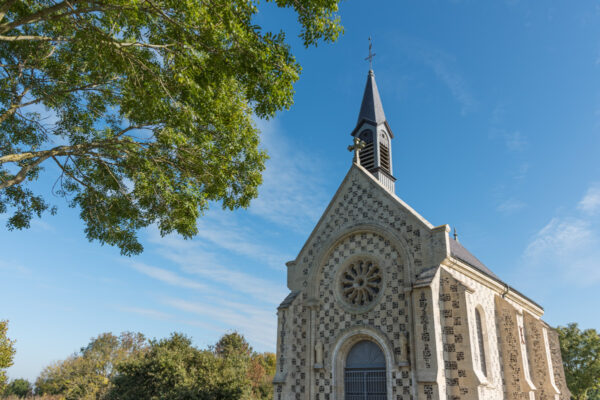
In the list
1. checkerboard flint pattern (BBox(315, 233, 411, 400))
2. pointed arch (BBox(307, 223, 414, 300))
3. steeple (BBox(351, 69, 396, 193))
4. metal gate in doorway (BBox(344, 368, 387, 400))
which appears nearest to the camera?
checkerboard flint pattern (BBox(315, 233, 411, 400))

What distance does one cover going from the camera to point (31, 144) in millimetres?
12781

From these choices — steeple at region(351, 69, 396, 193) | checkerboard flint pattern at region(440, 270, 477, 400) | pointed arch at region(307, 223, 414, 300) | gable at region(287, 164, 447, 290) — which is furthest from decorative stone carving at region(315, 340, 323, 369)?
steeple at region(351, 69, 396, 193)

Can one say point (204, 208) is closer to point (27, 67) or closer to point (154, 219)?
point (154, 219)

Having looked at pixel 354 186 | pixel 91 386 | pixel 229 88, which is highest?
pixel 354 186

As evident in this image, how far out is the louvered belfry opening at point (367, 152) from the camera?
22541mm

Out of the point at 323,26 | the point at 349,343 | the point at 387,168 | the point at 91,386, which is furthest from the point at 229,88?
the point at 91,386

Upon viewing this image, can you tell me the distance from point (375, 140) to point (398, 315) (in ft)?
36.6

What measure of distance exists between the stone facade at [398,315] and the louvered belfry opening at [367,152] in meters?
2.73

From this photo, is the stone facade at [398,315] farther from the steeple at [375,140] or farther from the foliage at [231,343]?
the foliage at [231,343]

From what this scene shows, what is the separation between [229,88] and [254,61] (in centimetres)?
217

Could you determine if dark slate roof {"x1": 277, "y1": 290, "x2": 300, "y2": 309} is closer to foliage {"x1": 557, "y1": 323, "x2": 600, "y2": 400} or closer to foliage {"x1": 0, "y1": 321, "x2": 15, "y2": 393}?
foliage {"x1": 0, "y1": 321, "x2": 15, "y2": 393}

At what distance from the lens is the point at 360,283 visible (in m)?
17.7

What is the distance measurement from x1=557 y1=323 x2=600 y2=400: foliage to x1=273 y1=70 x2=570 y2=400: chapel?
1998cm

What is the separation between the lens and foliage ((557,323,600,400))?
34438 mm
